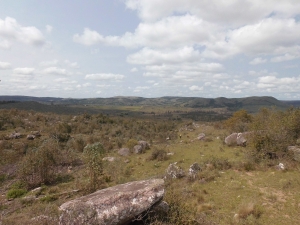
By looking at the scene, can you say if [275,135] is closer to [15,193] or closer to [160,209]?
[160,209]

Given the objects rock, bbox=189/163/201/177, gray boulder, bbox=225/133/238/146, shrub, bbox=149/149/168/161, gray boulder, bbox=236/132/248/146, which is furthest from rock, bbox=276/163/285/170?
shrub, bbox=149/149/168/161

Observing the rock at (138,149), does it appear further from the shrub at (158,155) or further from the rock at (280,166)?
the rock at (280,166)

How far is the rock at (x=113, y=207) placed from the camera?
7.18 metres

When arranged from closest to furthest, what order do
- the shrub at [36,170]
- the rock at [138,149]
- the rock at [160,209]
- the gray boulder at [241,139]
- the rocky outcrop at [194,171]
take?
the rock at [160,209]
the rocky outcrop at [194,171]
the shrub at [36,170]
the gray boulder at [241,139]
the rock at [138,149]

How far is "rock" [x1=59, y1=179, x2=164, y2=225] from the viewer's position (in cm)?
718

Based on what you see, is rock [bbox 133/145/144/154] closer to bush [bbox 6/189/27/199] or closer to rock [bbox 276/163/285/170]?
bush [bbox 6/189/27/199]

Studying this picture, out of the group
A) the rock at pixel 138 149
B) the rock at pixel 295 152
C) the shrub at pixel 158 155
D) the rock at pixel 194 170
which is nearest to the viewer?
the rock at pixel 194 170

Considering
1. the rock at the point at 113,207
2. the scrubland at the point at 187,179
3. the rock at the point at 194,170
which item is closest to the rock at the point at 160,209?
the scrubland at the point at 187,179

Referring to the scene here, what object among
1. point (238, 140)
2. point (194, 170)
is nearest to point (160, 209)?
point (194, 170)

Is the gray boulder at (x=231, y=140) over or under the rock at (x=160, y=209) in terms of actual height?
under

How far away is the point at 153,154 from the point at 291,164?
12.7m

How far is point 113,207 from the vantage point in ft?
24.4

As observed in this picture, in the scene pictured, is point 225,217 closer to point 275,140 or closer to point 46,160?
point 275,140

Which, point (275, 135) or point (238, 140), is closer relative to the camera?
point (275, 135)
